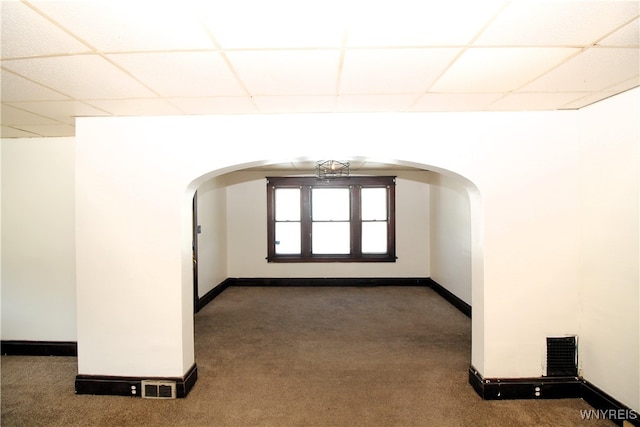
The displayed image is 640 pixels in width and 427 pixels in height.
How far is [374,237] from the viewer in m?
6.56

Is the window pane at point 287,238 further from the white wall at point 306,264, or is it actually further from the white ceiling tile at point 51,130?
the white ceiling tile at point 51,130

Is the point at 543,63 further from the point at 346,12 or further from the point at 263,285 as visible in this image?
the point at 263,285

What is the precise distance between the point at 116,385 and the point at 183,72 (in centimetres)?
263

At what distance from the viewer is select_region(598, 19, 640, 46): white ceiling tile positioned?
→ 1.35 m

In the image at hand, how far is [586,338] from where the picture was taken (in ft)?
8.38

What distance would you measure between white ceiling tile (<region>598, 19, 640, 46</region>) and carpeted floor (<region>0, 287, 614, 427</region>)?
2494mm

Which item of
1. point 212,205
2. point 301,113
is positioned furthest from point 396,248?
point 301,113

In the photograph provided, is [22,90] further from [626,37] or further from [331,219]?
[331,219]

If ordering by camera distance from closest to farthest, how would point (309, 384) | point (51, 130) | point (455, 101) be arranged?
point (455, 101) → point (309, 384) → point (51, 130)

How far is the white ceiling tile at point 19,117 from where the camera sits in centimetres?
244

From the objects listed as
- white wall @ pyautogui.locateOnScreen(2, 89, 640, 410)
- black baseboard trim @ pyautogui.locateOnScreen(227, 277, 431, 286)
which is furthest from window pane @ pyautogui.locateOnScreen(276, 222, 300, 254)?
white wall @ pyautogui.locateOnScreen(2, 89, 640, 410)

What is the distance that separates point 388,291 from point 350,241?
1236mm

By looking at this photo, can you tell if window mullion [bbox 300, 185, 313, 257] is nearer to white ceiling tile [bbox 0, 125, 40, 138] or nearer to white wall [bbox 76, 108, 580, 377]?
white wall [bbox 76, 108, 580, 377]

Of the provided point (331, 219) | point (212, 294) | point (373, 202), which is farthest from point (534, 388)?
point (212, 294)
